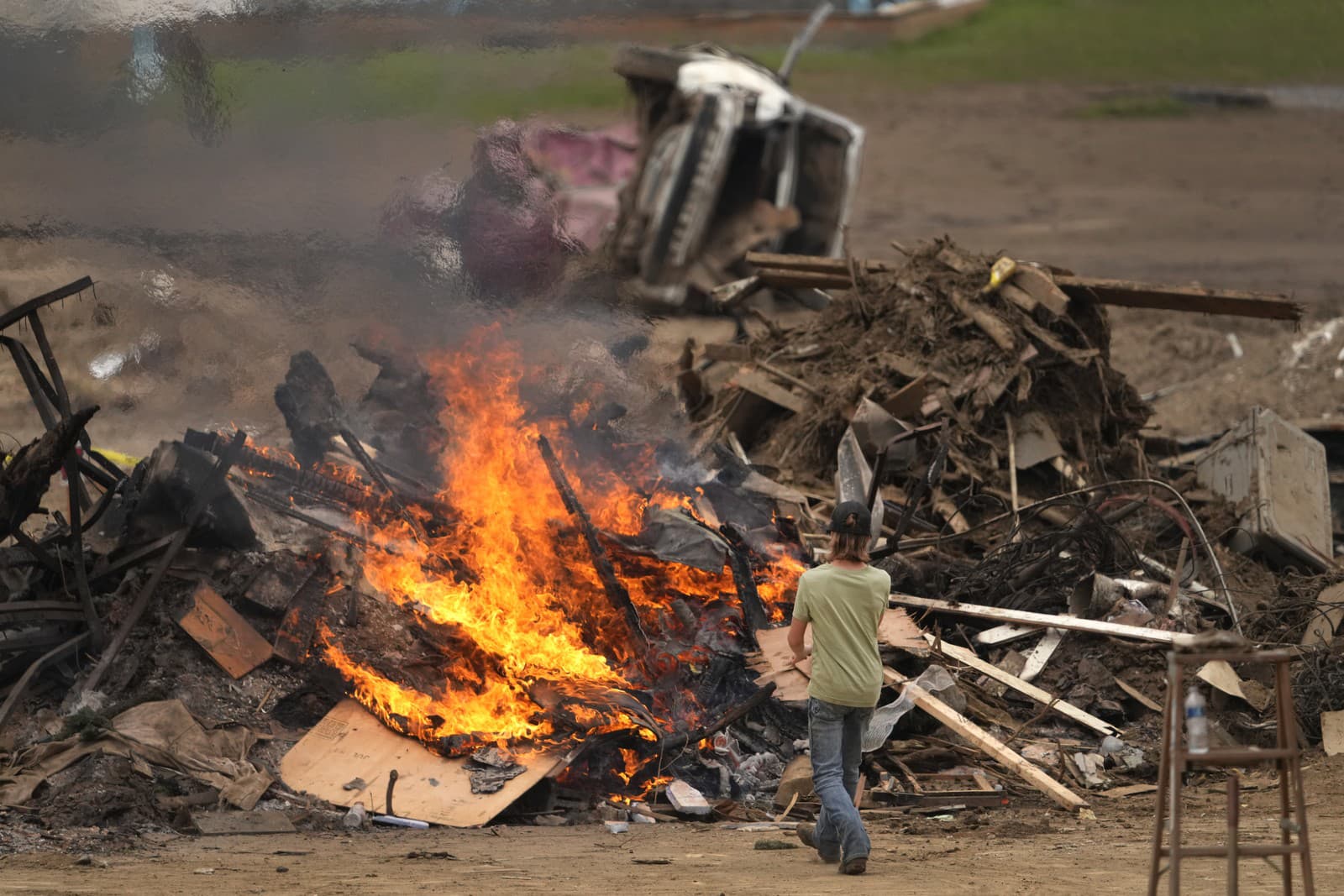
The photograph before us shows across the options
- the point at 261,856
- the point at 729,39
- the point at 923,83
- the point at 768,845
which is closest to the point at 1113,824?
the point at 768,845

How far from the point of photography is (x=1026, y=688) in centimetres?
883

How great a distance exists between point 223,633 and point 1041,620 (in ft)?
17.1

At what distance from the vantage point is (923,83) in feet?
95.6

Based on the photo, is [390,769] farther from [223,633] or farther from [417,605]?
[223,633]

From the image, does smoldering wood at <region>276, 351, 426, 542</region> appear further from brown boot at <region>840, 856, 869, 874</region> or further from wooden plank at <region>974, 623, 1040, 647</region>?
brown boot at <region>840, 856, 869, 874</region>

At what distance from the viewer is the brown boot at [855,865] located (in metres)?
6.16

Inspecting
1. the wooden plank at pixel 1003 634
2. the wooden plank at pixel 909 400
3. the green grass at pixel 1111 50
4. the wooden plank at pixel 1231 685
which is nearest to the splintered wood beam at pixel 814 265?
the wooden plank at pixel 909 400

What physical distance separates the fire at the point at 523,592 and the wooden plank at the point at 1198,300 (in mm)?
4015

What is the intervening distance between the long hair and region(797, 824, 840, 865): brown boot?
4.18 feet

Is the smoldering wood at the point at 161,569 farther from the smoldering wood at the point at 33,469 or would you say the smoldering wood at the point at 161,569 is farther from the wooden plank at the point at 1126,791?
the wooden plank at the point at 1126,791

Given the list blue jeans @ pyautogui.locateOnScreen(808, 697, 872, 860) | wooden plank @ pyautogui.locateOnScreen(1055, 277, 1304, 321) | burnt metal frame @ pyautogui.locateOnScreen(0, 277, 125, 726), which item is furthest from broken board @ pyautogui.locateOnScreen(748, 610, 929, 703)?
burnt metal frame @ pyautogui.locateOnScreen(0, 277, 125, 726)

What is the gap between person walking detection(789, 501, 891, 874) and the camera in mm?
6324

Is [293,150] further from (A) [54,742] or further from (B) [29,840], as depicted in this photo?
(B) [29,840]

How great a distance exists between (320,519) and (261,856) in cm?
304
